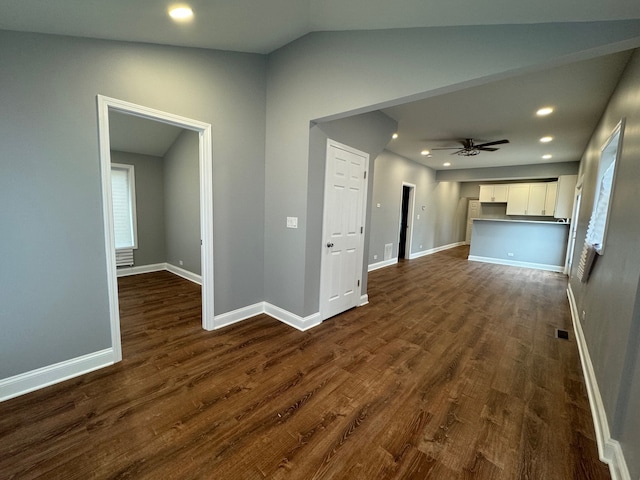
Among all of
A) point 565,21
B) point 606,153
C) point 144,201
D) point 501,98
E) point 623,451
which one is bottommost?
point 623,451

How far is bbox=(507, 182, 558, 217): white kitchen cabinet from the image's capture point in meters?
7.00

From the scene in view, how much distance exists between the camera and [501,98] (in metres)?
3.16

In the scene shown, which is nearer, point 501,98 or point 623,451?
point 623,451

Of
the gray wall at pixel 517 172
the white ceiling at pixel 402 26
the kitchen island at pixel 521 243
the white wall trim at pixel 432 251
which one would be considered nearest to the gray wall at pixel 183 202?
the white ceiling at pixel 402 26

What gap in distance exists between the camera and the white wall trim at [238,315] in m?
2.89

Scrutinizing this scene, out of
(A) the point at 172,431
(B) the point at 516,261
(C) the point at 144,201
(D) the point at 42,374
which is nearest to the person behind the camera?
(A) the point at 172,431

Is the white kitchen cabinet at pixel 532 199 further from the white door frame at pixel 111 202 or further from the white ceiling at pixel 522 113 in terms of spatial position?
the white door frame at pixel 111 202

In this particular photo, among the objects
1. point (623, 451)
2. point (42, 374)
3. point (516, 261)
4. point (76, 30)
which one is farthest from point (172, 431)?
point (516, 261)

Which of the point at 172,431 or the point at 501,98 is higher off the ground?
the point at 501,98

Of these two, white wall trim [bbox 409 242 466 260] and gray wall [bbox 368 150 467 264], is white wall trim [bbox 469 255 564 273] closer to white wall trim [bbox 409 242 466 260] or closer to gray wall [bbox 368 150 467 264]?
white wall trim [bbox 409 242 466 260]

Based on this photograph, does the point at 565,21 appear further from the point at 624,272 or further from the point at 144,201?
the point at 144,201

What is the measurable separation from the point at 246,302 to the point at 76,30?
8.80 ft

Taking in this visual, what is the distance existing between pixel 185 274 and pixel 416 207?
20.1 ft

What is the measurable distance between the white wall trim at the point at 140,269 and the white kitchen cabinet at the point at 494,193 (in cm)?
920
